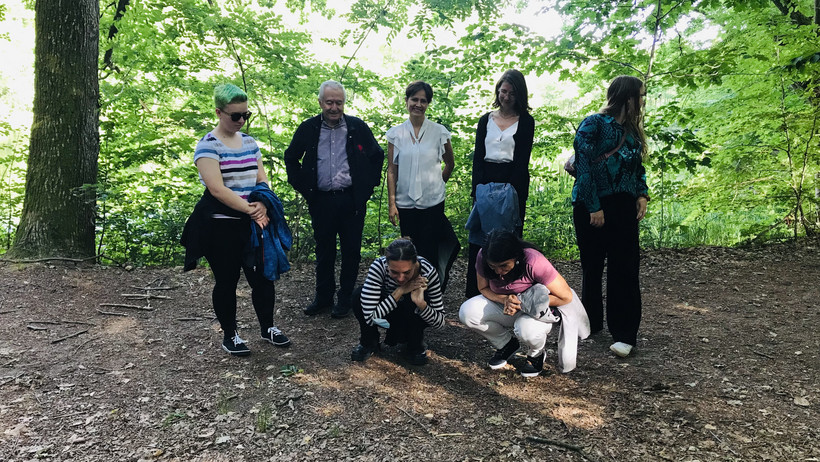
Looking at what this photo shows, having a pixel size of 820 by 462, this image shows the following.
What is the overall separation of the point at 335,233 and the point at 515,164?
153cm

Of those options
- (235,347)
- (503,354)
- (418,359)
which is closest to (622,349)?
(503,354)

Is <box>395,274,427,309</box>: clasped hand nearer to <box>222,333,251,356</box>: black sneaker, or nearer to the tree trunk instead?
<box>222,333,251,356</box>: black sneaker

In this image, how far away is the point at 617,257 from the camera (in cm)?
315

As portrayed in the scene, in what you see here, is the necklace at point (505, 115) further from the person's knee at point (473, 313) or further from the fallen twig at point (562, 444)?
the fallen twig at point (562, 444)

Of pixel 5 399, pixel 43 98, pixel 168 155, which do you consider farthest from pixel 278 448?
pixel 43 98

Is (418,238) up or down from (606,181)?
down

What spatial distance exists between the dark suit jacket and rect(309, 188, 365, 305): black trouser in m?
0.08

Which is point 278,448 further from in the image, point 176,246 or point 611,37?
point 611,37

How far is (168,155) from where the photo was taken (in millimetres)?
5367

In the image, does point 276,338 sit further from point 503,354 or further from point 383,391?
point 503,354

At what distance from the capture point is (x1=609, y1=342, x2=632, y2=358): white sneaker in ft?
10.3

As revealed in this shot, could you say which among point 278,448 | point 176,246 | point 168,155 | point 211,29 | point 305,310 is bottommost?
point 278,448

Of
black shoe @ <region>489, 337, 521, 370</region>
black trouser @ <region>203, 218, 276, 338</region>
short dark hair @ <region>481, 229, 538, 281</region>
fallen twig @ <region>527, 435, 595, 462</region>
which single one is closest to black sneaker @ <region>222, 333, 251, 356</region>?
black trouser @ <region>203, 218, 276, 338</region>

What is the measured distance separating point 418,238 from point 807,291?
3.62 m
